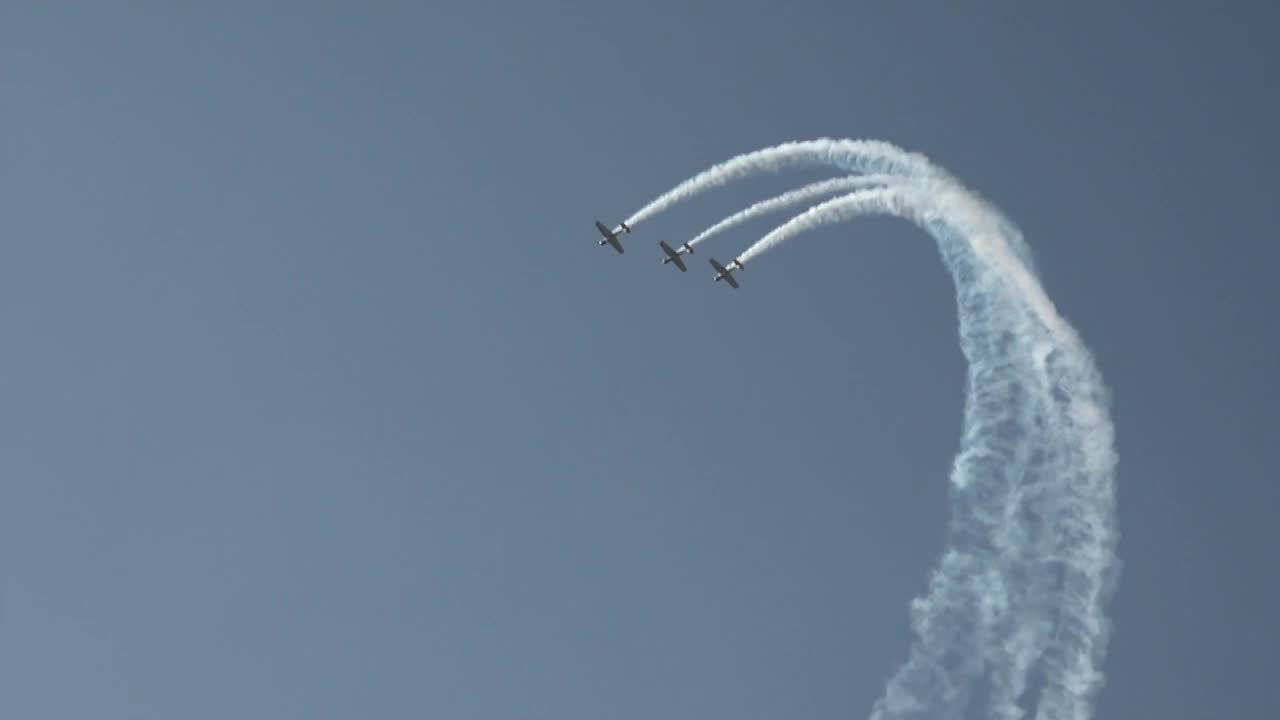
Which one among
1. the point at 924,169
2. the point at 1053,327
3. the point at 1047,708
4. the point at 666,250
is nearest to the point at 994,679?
the point at 1047,708

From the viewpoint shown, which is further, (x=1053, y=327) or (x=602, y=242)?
(x=602, y=242)

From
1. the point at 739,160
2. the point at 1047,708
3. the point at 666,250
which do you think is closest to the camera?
the point at 1047,708

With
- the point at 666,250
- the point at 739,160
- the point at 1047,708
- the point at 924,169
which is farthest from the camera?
the point at 666,250

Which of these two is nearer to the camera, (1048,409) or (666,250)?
(1048,409)

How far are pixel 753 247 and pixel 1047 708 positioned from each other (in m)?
23.5

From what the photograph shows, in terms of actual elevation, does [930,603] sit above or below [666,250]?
below

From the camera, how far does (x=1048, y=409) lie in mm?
80812

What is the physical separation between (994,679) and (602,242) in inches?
1180

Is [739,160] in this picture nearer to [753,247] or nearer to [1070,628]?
[753,247]

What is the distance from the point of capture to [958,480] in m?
81.7

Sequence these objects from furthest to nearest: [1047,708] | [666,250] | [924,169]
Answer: [666,250]
[924,169]
[1047,708]

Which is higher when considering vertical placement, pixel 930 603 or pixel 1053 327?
pixel 1053 327

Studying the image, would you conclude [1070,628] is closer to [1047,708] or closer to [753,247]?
[1047,708]

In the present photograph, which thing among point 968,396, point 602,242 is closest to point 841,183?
point 968,396
